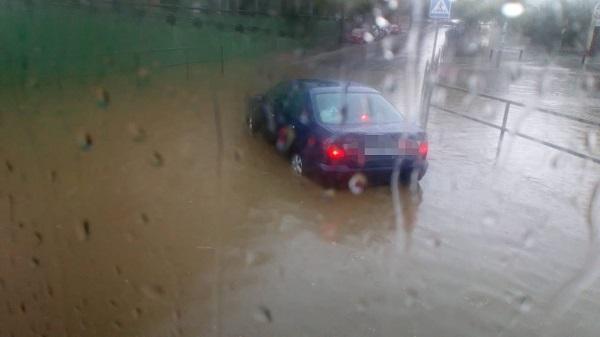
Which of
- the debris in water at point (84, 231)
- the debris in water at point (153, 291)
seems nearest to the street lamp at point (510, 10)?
the debris in water at point (84, 231)

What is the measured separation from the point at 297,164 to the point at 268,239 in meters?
2.00

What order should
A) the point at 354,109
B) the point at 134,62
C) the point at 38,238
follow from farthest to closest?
the point at 134,62 < the point at 354,109 < the point at 38,238

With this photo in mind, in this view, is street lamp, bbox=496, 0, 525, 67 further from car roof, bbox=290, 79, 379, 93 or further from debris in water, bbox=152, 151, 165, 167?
debris in water, bbox=152, 151, 165, 167

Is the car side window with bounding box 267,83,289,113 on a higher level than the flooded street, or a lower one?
higher

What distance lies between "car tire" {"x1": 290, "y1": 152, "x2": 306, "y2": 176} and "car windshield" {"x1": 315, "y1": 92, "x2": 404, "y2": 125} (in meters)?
0.66

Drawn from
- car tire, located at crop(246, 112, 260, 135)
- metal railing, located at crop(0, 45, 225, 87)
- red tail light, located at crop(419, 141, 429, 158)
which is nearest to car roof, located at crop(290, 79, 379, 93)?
red tail light, located at crop(419, 141, 429, 158)

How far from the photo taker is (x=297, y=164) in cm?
699

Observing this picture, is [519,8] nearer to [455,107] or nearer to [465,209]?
[455,107]

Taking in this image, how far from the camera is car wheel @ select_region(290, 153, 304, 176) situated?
22.5 feet

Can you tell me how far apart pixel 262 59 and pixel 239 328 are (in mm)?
20203

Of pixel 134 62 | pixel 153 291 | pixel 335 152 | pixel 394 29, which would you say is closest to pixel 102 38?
pixel 134 62

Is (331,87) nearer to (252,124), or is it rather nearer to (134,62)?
(252,124)

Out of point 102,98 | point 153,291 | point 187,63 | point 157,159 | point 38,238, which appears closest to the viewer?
point 153,291

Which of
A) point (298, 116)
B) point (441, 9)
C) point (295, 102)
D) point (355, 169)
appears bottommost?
point (355, 169)
